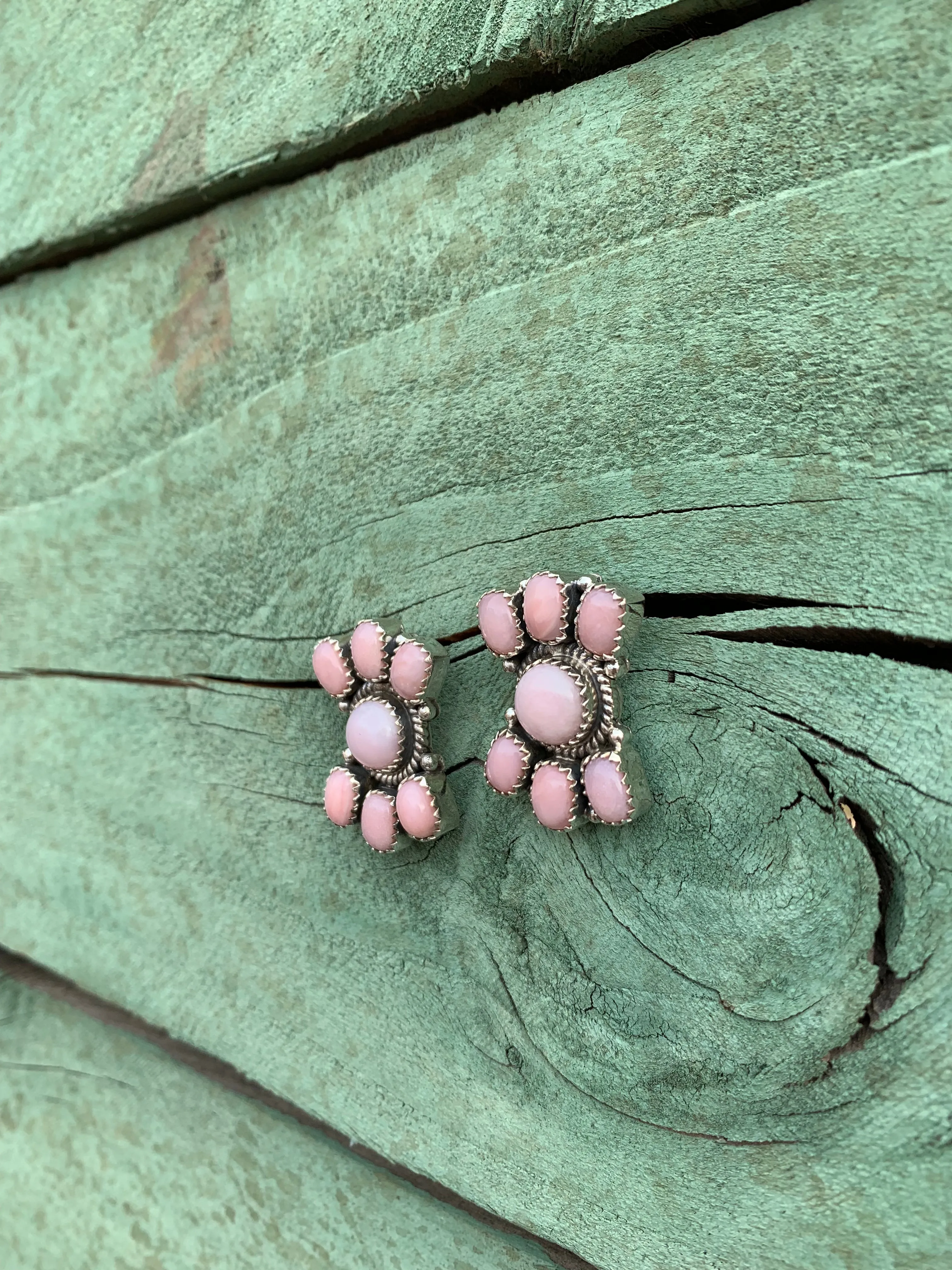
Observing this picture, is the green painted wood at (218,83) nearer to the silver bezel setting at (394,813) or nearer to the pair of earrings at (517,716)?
the pair of earrings at (517,716)

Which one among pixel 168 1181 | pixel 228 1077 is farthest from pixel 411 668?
pixel 168 1181

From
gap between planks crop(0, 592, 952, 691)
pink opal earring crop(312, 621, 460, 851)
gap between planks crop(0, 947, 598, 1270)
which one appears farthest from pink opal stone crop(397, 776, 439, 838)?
gap between planks crop(0, 947, 598, 1270)

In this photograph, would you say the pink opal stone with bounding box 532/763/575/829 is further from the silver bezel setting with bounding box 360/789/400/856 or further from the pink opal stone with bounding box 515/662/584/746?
the silver bezel setting with bounding box 360/789/400/856

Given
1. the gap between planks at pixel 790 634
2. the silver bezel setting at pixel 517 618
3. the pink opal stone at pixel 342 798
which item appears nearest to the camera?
the gap between planks at pixel 790 634

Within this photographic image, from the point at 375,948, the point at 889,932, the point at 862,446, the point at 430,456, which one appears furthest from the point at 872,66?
the point at 375,948

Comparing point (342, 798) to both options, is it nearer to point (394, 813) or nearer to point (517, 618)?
point (394, 813)

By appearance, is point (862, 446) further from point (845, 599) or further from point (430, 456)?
point (430, 456)

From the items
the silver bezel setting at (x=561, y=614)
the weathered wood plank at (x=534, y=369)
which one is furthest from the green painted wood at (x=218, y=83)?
the silver bezel setting at (x=561, y=614)
